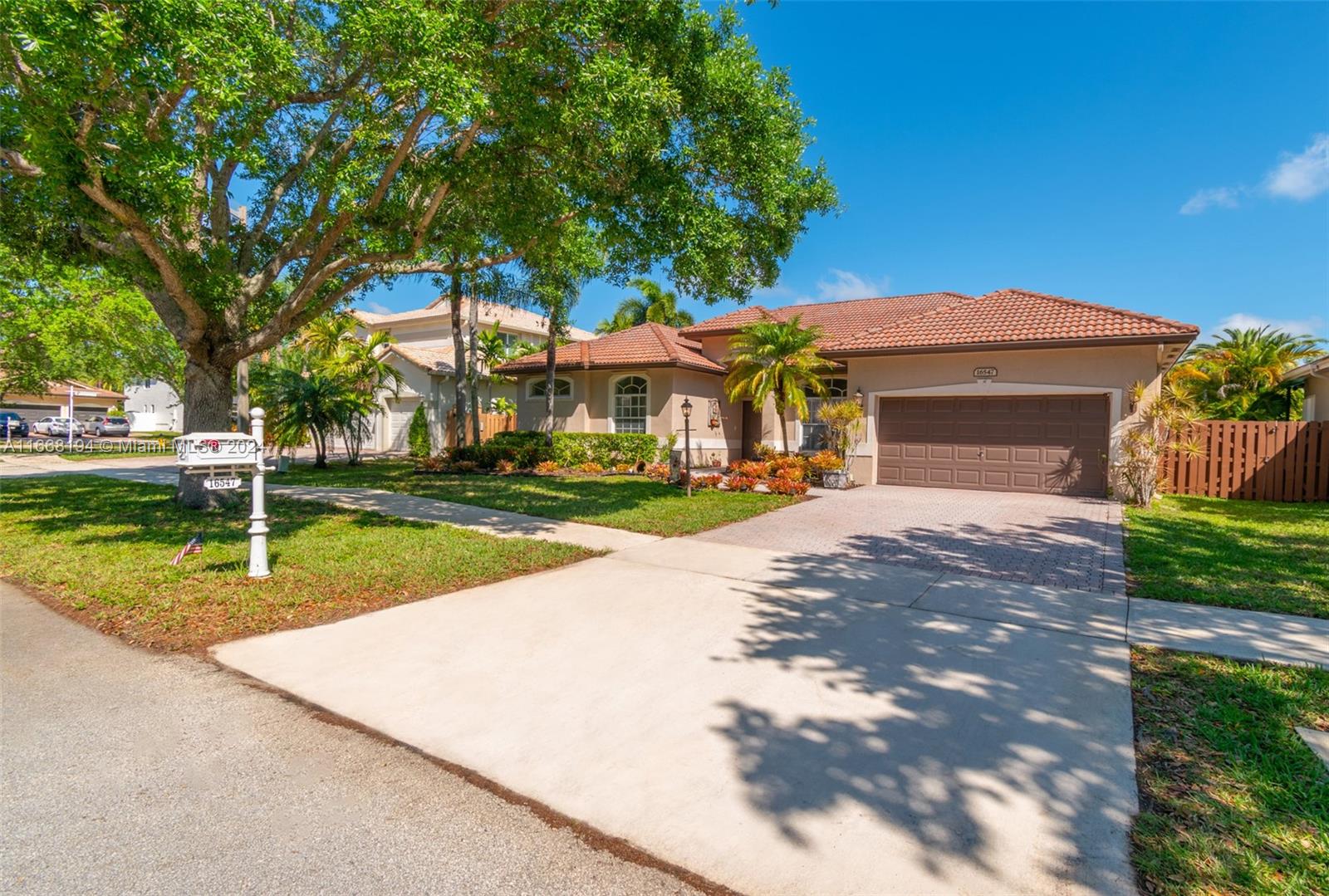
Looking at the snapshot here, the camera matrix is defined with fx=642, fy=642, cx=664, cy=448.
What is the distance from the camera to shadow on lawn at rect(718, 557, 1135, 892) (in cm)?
263

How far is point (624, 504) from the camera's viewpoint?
12008mm

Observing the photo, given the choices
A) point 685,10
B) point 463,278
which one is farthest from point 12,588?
point 463,278

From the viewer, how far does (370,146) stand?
812 centimetres

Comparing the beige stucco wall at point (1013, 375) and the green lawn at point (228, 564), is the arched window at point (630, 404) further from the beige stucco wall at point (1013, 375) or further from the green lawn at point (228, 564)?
the green lawn at point (228, 564)

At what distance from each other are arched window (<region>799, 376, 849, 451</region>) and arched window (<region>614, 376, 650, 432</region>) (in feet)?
16.1

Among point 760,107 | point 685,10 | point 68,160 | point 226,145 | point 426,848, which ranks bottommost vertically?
point 426,848

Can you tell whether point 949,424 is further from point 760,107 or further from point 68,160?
point 68,160

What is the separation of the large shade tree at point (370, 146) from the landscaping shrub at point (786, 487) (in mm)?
4267

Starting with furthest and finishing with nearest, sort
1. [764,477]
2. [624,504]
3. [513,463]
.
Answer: [513,463]
[764,477]
[624,504]

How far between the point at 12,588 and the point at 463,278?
1217 cm

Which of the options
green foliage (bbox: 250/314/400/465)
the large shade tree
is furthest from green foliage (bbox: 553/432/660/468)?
the large shade tree

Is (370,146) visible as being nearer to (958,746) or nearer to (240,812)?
(240,812)

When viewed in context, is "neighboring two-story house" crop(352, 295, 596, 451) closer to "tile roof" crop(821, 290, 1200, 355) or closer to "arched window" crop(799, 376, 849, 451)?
"arched window" crop(799, 376, 849, 451)

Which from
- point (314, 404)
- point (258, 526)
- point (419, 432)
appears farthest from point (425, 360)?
point (258, 526)
